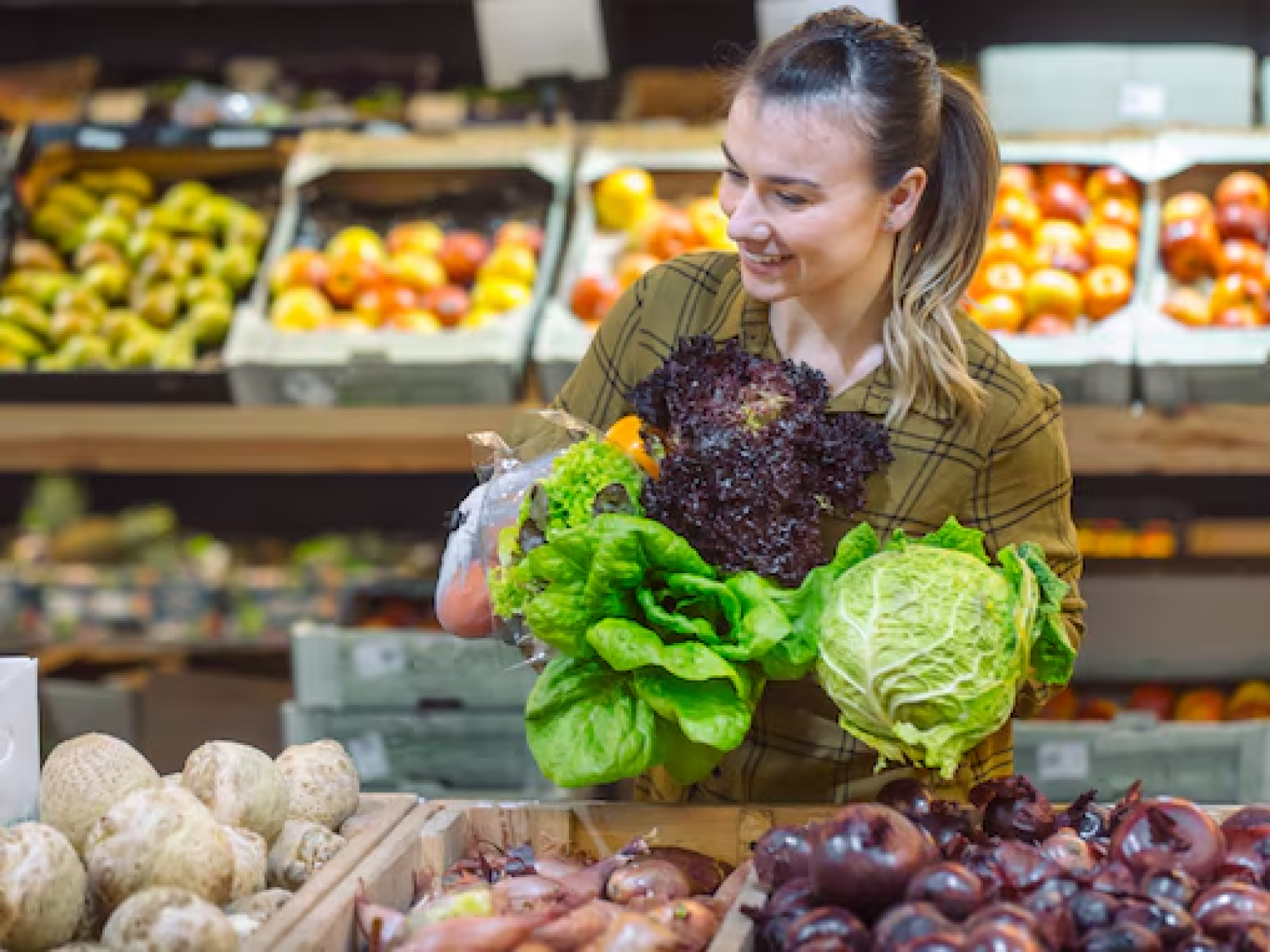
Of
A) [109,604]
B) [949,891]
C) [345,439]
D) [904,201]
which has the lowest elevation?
[109,604]

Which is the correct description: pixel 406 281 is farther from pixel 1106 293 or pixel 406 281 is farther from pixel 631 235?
pixel 1106 293

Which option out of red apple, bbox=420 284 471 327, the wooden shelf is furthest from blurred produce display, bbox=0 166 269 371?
red apple, bbox=420 284 471 327

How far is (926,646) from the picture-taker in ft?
5.13

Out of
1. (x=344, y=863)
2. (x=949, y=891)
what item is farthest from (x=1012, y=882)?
(x=344, y=863)

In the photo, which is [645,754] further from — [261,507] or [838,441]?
[261,507]

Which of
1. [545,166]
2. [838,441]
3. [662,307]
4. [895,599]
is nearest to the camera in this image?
[895,599]

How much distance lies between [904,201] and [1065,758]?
1.77 m

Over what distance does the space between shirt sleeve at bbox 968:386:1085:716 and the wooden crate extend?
2.66 feet

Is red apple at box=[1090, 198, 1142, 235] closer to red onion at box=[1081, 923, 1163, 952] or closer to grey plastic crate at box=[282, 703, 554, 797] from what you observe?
grey plastic crate at box=[282, 703, 554, 797]

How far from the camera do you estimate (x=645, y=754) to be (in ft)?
5.45

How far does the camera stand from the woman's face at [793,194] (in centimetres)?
185

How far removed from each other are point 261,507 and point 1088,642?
92.2 inches

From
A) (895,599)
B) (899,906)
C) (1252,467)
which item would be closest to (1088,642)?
(1252,467)

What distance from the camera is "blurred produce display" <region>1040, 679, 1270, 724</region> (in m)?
3.58
